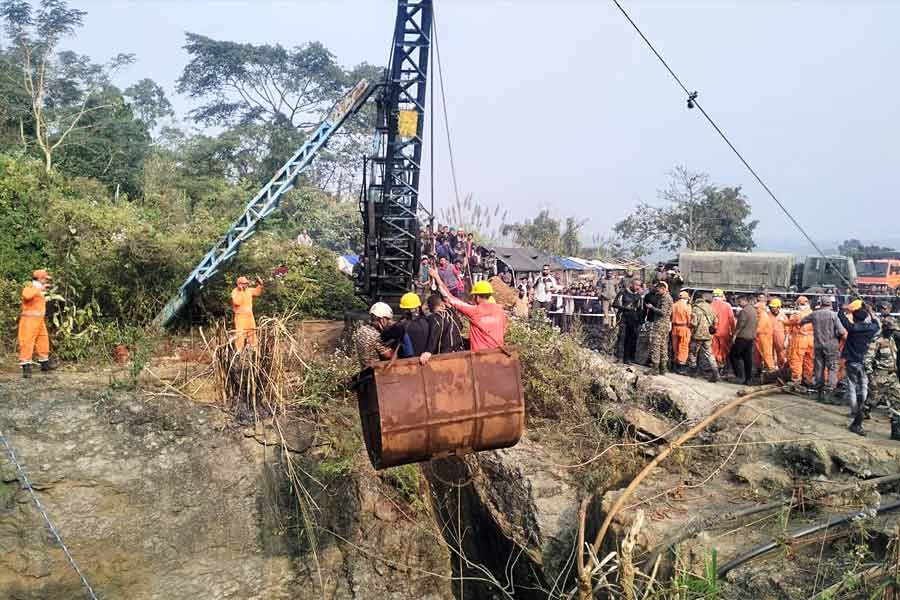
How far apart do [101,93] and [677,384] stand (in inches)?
988

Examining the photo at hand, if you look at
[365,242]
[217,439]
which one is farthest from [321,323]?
[217,439]

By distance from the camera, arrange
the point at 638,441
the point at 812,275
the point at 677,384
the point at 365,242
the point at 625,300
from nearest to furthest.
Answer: the point at 638,441
the point at 677,384
the point at 625,300
the point at 365,242
the point at 812,275

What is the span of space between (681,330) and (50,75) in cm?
2425

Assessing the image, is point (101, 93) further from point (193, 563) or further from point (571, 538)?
point (571, 538)

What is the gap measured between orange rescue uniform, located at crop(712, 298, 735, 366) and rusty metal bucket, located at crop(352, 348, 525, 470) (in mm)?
6831

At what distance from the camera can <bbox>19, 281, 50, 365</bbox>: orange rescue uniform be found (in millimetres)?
9711

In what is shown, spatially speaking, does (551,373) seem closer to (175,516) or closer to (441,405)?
(441,405)

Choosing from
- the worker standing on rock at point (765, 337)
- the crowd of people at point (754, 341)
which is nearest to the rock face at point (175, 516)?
the crowd of people at point (754, 341)

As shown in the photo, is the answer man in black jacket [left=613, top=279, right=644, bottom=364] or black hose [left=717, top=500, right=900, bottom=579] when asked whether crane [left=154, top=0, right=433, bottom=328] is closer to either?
man in black jacket [left=613, top=279, right=644, bottom=364]

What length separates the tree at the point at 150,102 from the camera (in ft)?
105

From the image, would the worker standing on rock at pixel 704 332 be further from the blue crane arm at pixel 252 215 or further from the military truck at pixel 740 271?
the military truck at pixel 740 271

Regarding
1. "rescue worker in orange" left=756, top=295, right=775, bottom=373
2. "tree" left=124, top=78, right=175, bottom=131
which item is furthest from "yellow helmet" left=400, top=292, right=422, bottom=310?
"tree" left=124, top=78, right=175, bottom=131

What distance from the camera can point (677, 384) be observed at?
32.7 feet

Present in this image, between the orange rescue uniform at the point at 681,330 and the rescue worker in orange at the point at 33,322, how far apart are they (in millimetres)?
9749
